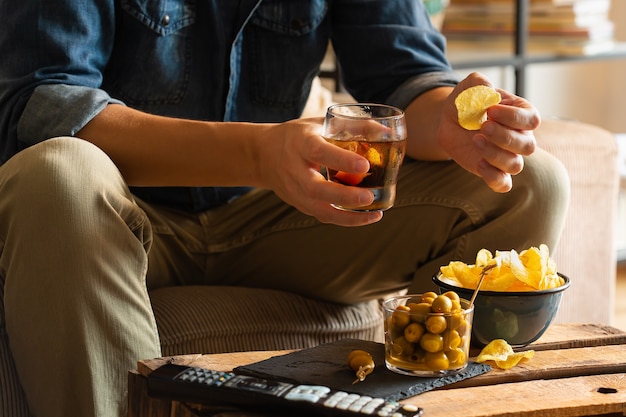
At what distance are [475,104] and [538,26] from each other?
1.67 metres

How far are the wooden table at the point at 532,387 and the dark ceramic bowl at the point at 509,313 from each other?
34mm

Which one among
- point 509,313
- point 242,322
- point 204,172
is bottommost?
point 242,322

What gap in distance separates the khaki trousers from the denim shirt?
0.15 m

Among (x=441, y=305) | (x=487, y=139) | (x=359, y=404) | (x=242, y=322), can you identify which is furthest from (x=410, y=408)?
(x=242, y=322)

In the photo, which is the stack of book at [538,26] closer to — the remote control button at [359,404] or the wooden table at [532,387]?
the wooden table at [532,387]

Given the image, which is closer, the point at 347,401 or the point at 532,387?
the point at 347,401

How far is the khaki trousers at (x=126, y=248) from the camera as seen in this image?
1.14 m

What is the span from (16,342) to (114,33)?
52cm

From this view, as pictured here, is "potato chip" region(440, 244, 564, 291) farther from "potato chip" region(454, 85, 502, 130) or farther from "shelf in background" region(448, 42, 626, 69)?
"shelf in background" region(448, 42, 626, 69)

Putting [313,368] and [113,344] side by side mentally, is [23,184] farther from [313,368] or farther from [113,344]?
[313,368]

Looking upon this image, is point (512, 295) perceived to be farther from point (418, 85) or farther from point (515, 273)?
point (418, 85)

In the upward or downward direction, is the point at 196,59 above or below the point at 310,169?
above

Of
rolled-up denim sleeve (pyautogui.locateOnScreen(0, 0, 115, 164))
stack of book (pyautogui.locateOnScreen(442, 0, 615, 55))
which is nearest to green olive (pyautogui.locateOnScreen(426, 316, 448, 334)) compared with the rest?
rolled-up denim sleeve (pyautogui.locateOnScreen(0, 0, 115, 164))

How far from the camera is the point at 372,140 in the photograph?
1091mm
